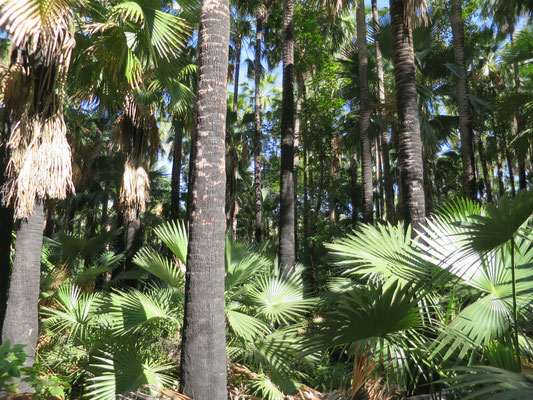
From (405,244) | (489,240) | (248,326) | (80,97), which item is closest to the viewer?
(489,240)

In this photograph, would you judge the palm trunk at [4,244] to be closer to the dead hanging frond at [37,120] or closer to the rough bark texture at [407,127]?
the dead hanging frond at [37,120]

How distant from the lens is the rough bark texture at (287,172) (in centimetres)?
841

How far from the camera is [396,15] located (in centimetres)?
597

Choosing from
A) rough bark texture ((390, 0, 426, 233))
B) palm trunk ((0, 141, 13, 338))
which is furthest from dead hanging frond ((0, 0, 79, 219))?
rough bark texture ((390, 0, 426, 233))

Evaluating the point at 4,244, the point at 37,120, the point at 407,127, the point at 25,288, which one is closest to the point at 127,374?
the point at 25,288

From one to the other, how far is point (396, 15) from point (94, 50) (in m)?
4.66

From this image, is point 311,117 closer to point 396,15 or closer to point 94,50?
point 396,15

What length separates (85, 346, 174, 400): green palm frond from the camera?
3.98 meters

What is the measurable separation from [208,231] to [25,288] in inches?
119

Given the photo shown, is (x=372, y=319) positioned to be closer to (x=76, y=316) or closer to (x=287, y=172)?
(x=76, y=316)

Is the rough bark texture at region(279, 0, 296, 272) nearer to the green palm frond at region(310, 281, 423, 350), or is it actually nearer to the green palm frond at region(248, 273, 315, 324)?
the green palm frond at region(248, 273, 315, 324)

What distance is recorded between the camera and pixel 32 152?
16.3 feet

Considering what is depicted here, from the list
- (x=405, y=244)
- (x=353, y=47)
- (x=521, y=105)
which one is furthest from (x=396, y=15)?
(x=353, y=47)

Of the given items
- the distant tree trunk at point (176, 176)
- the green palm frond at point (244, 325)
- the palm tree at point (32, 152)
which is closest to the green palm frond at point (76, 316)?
the palm tree at point (32, 152)
